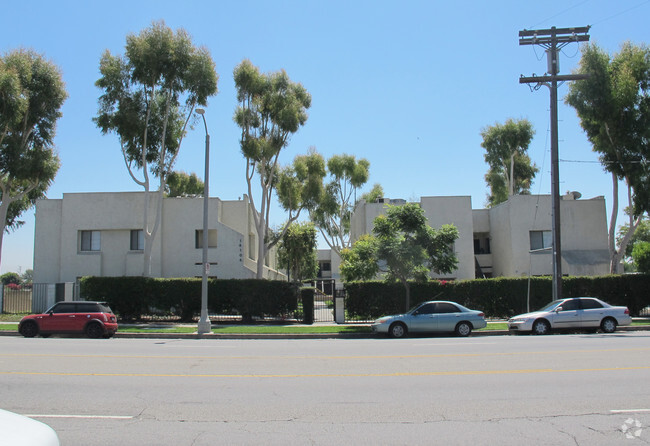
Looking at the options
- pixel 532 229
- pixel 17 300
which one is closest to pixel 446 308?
pixel 532 229

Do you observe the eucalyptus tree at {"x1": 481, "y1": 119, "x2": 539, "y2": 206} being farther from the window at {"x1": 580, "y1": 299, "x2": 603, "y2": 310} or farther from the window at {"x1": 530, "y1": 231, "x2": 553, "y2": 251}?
the window at {"x1": 580, "y1": 299, "x2": 603, "y2": 310}

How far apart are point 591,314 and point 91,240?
94.7 feet

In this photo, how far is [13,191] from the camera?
3544cm

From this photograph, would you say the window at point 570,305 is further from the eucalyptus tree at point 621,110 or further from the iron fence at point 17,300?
the iron fence at point 17,300

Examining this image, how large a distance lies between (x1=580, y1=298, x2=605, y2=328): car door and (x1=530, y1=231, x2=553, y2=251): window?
14.0 m

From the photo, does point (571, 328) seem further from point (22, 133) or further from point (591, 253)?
point (22, 133)

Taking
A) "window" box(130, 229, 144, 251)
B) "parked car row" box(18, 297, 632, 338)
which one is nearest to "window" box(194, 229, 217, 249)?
"window" box(130, 229, 144, 251)

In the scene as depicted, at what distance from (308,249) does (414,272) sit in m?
23.5

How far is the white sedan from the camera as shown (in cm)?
2020

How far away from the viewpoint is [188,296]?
26.6m

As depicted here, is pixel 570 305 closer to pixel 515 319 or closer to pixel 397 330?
pixel 515 319

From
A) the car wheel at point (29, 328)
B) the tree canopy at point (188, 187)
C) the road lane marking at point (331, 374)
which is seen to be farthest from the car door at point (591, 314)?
the tree canopy at point (188, 187)

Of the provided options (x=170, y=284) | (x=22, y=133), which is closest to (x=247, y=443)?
(x=170, y=284)

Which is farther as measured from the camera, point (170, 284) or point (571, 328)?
point (170, 284)
